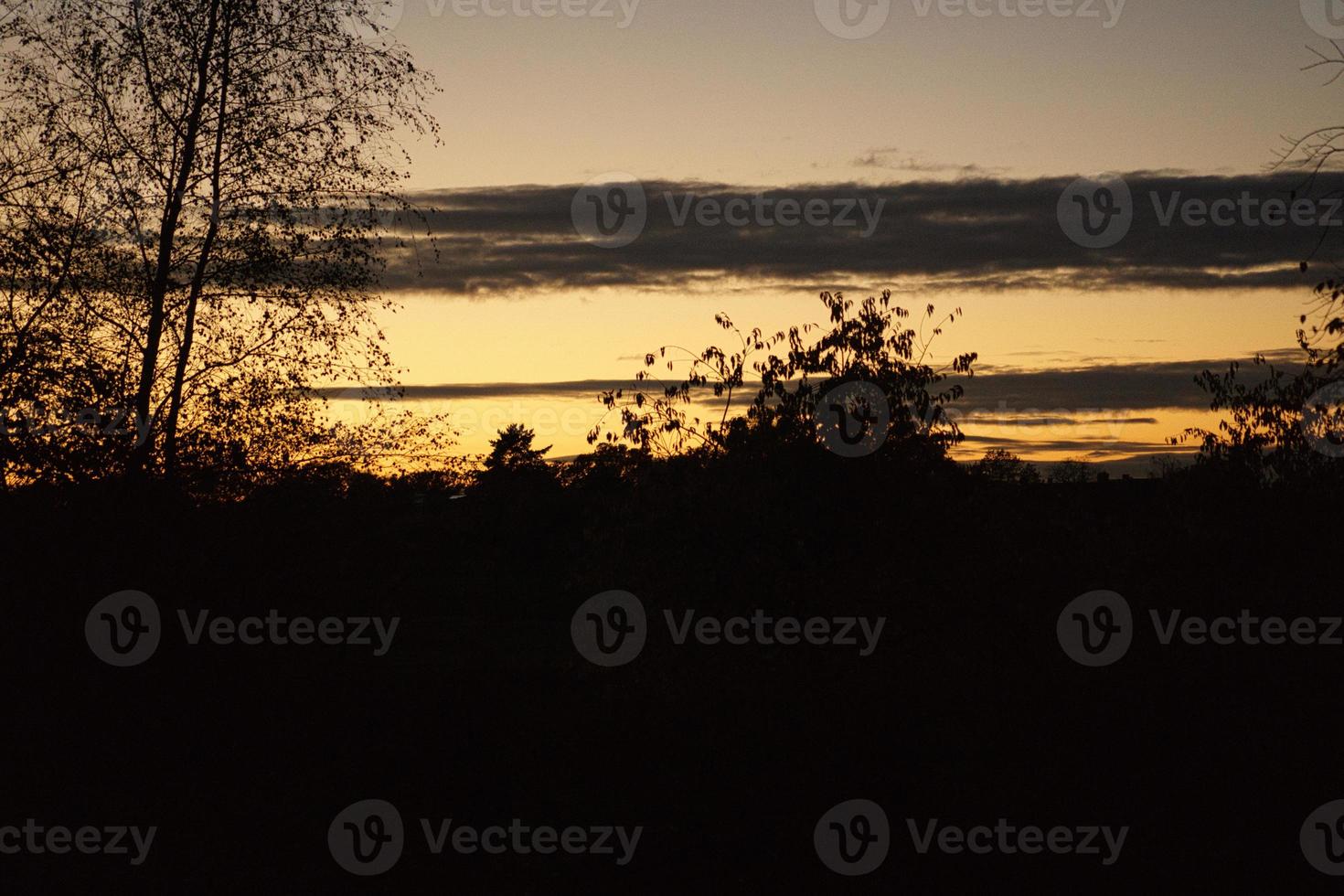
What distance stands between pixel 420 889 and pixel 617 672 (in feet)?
14.2

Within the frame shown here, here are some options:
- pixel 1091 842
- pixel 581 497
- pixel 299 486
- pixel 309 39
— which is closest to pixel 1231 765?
pixel 1091 842

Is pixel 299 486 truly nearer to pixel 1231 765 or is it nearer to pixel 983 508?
pixel 983 508

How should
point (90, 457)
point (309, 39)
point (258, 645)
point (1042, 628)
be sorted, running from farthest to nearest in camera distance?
point (309, 39) → point (1042, 628) → point (258, 645) → point (90, 457)

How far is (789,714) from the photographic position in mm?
17281

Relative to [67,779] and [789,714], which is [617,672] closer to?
[789,714]

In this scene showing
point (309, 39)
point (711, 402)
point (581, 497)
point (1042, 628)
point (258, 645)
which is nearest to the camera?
point (258, 645)

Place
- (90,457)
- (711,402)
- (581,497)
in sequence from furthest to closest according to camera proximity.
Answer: (581,497) < (711,402) < (90,457)

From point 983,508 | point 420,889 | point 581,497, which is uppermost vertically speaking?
point 581,497

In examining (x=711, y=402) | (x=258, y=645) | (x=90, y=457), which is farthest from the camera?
(x=711, y=402)

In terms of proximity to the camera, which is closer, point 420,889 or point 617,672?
point 420,889

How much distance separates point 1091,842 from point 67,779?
481 inches

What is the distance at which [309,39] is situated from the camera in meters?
19.8

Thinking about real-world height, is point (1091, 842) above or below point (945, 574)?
below

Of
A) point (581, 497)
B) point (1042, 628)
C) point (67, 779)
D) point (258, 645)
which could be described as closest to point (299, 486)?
point (258, 645)
